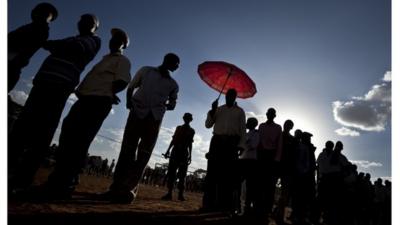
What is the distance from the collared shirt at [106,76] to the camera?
404cm

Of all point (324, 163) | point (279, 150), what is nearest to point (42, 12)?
point (279, 150)

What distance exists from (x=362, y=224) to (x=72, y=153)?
11209mm

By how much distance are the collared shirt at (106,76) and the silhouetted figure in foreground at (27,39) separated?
28.8 inches

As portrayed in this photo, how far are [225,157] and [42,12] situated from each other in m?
3.44

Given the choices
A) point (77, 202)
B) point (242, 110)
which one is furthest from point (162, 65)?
point (77, 202)

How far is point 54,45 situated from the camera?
3711 mm

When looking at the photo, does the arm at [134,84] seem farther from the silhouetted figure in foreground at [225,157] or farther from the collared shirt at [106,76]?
the silhouetted figure in foreground at [225,157]

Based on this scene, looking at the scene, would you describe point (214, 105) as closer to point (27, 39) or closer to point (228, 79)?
point (228, 79)

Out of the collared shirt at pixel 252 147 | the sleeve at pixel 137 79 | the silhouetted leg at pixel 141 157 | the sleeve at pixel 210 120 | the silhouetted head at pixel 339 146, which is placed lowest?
the silhouetted leg at pixel 141 157

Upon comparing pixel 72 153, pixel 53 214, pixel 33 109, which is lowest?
pixel 53 214

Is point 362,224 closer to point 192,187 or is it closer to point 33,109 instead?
point 33,109

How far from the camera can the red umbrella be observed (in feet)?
22.1

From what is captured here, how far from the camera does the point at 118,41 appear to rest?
4.44m

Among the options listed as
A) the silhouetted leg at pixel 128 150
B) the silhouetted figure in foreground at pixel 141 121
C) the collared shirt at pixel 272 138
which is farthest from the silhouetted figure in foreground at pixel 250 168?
the silhouetted leg at pixel 128 150
